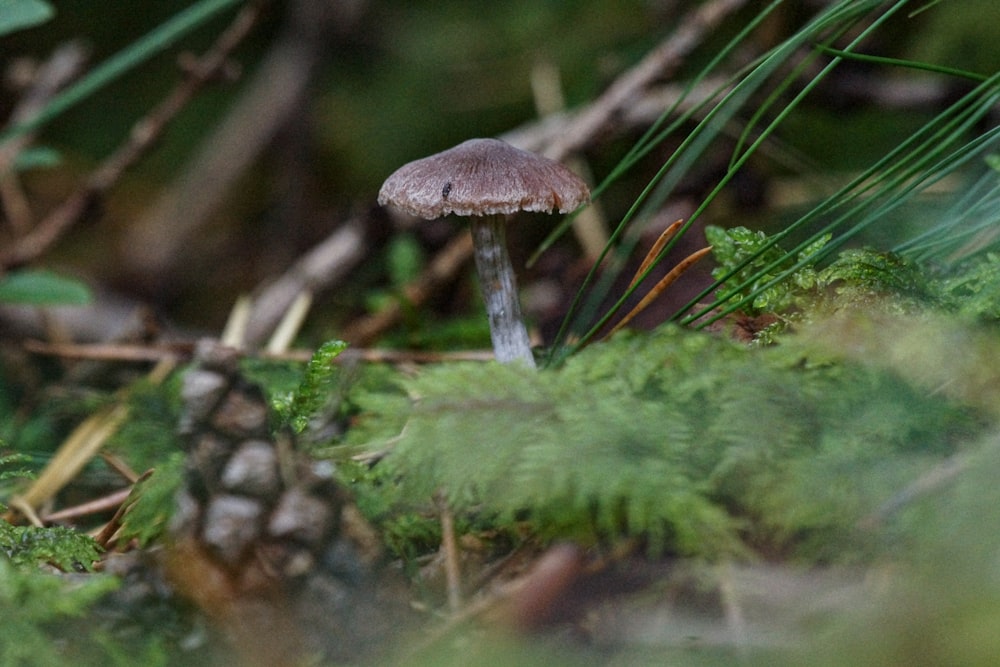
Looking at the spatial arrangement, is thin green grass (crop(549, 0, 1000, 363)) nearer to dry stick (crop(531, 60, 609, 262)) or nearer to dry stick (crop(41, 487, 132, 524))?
dry stick (crop(41, 487, 132, 524))

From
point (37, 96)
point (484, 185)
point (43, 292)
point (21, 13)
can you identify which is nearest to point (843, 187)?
point (484, 185)

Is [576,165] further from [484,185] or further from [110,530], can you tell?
[110,530]

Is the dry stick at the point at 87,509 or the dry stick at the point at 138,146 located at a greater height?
the dry stick at the point at 138,146

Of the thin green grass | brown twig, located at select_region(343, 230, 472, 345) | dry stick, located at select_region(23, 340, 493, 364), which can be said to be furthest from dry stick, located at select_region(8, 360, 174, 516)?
the thin green grass

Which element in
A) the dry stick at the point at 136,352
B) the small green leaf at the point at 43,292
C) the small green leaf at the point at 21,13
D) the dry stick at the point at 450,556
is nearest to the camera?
the dry stick at the point at 450,556

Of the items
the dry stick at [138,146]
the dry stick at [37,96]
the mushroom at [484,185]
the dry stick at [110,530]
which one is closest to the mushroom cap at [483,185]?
the mushroom at [484,185]

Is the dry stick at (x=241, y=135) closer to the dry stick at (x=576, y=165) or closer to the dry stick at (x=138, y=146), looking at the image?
the dry stick at (x=576, y=165)
